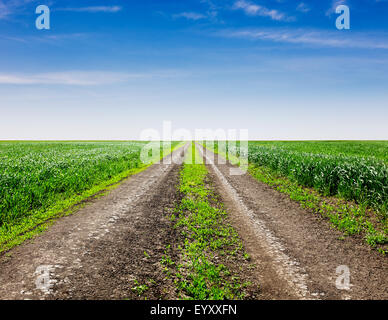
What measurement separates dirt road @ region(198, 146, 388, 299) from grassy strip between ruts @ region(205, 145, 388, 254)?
362 millimetres

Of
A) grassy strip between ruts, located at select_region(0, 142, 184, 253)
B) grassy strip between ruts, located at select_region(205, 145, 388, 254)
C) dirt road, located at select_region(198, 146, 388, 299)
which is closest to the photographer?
dirt road, located at select_region(198, 146, 388, 299)

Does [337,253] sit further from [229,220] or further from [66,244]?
[66,244]

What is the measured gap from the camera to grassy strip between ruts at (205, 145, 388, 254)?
7.05m

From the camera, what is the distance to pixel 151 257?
233 inches

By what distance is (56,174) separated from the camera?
1366 cm

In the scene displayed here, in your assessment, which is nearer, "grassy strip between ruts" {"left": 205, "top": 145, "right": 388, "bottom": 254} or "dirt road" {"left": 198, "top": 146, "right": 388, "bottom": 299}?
"dirt road" {"left": 198, "top": 146, "right": 388, "bottom": 299}

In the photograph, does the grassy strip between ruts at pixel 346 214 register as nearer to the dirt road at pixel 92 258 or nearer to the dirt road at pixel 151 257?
the dirt road at pixel 151 257

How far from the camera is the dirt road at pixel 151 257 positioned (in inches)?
179

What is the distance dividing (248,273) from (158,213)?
479cm

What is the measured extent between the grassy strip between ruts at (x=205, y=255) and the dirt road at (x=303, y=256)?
17.9 inches

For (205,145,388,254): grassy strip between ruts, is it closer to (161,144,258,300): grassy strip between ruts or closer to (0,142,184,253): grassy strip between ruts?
(161,144,258,300): grassy strip between ruts

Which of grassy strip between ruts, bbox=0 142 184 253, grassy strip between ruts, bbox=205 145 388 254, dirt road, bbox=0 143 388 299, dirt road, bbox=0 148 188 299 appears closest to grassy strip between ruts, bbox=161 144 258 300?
dirt road, bbox=0 143 388 299

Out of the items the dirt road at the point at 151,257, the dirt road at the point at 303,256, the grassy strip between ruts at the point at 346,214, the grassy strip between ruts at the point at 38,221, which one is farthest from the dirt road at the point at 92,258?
the grassy strip between ruts at the point at 346,214
